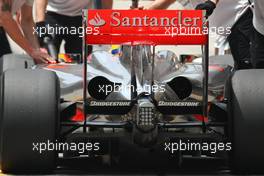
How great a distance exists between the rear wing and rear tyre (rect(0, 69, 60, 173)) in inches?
11.0

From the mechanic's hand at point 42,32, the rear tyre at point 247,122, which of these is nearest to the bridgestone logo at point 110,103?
the rear tyre at point 247,122

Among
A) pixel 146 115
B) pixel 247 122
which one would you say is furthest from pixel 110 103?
pixel 247 122

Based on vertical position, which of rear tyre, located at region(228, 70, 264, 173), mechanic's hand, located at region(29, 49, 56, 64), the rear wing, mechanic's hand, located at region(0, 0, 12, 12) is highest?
mechanic's hand, located at region(0, 0, 12, 12)

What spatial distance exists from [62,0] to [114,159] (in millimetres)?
3806

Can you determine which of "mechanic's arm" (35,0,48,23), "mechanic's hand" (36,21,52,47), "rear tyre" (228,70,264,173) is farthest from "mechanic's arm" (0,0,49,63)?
"rear tyre" (228,70,264,173)

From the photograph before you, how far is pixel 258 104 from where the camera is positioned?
21.7ft

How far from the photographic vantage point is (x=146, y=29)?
6.72m

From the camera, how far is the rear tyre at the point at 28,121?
21.5ft

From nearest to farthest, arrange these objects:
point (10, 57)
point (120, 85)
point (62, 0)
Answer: point (120, 85)
point (10, 57)
point (62, 0)

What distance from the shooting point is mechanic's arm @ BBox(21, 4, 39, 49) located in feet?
29.5

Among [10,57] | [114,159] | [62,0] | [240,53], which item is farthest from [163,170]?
[62,0]

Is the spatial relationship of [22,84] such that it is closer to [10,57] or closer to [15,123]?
[15,123]

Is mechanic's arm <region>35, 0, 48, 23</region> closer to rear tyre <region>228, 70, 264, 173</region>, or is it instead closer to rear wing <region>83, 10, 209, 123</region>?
rear wing <region>83, 10, 209, 123</region>

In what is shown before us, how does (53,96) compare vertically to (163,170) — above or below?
above
